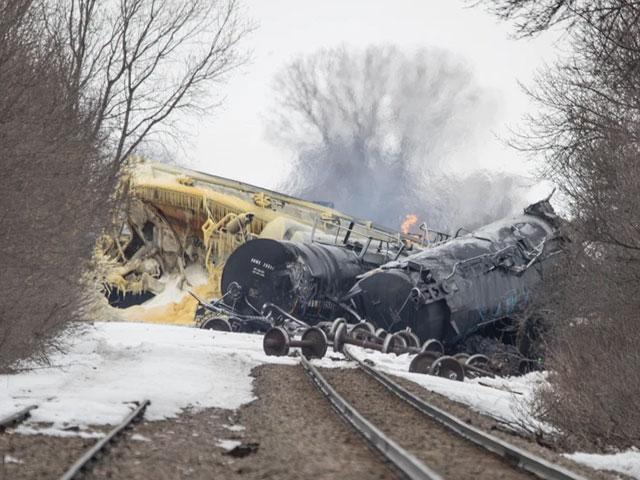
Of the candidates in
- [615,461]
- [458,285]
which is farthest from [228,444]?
[458,285]

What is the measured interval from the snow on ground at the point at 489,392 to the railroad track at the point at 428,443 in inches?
55.2

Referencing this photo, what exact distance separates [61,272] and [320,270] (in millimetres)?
15614

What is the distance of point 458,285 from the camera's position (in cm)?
2550

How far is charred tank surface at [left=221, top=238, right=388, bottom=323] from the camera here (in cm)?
3031

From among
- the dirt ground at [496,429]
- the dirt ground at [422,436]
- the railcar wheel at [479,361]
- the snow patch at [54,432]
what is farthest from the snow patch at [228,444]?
the railcar wheel at [479,361]

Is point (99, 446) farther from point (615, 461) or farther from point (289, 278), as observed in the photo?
point (289, 278)

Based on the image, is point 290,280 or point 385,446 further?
point 290,280

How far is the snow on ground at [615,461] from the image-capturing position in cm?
926

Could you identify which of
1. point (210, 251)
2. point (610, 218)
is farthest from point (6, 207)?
point (210, 251)

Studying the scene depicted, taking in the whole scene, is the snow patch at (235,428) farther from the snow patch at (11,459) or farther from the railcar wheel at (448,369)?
the railcar wheel at (448,369)

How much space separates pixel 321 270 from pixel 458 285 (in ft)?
20.1

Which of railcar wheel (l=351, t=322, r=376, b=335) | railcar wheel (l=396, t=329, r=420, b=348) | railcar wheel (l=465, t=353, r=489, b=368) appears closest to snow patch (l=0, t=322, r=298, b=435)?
railcar wheel (l=351, t=322, r=376, b=335)

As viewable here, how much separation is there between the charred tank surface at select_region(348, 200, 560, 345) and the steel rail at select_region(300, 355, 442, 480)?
474 inches

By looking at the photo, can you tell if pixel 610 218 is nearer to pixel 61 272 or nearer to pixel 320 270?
pixel 61 272
